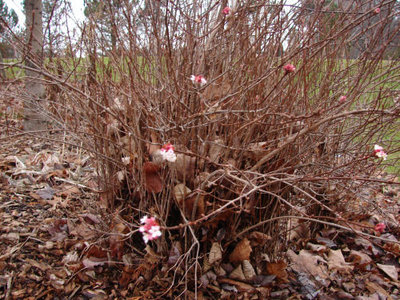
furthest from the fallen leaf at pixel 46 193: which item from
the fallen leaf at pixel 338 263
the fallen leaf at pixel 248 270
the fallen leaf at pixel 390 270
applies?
the fallen leaf at pixel 390 270

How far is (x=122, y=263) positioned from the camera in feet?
6.76

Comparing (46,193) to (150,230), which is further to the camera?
(46,193)

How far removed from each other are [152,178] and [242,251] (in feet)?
2.35

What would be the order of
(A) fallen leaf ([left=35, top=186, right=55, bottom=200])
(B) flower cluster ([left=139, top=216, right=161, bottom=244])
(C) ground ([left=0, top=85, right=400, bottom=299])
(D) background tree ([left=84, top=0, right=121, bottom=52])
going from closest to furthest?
(B) flower cluster ([left=139, top=216, right=161, bottom=244]), (C) ground ([left=0, top=85, right=400, bottom=299]), (D) background tree ([left=84, top=0, right=121, bottom=52]), (A) fallen leaf ([left=35, top=186, right=55, bottom=200])

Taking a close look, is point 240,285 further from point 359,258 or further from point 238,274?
point 359,258

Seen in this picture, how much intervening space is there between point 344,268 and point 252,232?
95 centimetres

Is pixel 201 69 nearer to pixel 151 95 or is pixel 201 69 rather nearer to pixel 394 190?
pixel 151 95

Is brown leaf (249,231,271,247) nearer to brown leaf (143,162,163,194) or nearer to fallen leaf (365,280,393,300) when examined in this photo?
brown leaf (143,162,163,194)

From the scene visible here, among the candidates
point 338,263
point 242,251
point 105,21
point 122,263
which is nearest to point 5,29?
point 105,21

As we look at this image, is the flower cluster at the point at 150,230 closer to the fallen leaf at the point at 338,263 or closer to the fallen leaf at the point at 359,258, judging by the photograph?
the fallen leaf at the point at 338,263

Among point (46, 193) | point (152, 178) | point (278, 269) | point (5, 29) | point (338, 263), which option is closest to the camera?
point (5, 29)

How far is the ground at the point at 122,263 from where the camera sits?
200 centimetres

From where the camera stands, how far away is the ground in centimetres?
200

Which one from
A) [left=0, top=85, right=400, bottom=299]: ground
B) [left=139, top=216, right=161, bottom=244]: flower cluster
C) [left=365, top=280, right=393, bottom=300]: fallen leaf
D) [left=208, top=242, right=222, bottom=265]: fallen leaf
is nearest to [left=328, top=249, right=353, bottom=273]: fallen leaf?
[left=0, top=85, right=400, bottom=299]: ground
